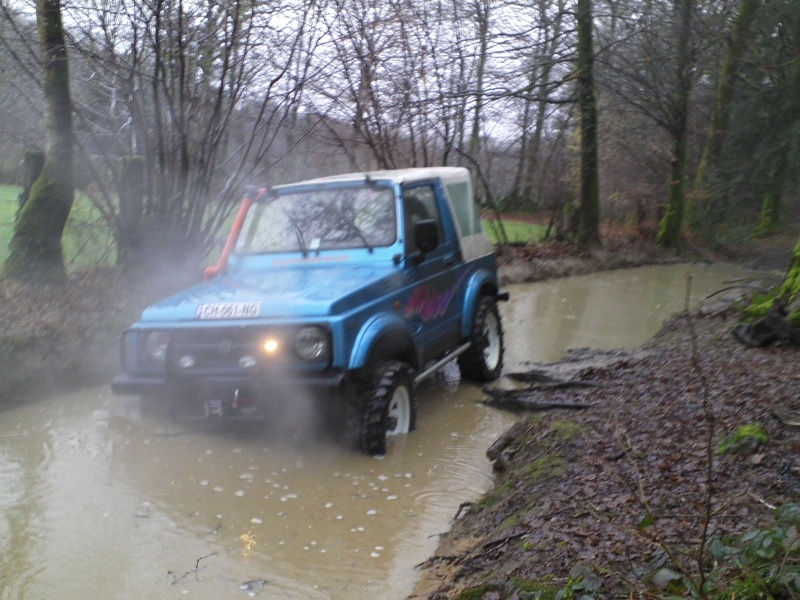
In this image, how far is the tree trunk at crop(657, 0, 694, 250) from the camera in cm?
1922

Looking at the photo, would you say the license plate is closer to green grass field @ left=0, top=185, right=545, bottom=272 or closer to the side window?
the side window

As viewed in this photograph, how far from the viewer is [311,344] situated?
5.87m

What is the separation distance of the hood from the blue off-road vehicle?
11 mm

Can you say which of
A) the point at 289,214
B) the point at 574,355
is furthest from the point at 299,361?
the point at 574,355

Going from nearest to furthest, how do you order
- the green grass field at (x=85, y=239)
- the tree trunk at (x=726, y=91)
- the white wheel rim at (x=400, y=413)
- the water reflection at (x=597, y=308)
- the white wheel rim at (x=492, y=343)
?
the white wheel rim at (x=400, y=413), the white wheel rim at (x=492, y=343), the green grass field at (x=85, y=239), the water reflection at (x=597, y=308), the tree trunk at (x=726, y=91)

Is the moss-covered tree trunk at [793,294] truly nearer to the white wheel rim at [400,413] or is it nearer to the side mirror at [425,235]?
the side mirror at [425,235]

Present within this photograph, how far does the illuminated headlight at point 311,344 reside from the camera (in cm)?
584

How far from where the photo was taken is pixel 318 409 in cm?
595

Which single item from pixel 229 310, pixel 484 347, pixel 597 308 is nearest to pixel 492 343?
pixel 484 347

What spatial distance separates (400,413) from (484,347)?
216cm

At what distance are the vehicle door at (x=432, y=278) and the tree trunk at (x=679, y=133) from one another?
13223 mm

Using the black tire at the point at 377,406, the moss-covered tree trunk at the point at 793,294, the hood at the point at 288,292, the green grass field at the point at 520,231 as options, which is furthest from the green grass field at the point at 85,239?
the green grass field at the point at 520,231

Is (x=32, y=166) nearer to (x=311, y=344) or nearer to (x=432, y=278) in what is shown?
(x=432, y=278)

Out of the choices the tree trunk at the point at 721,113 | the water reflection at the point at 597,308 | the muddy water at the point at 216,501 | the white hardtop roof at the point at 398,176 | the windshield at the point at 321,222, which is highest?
the tree trunk at the point at 721,113
